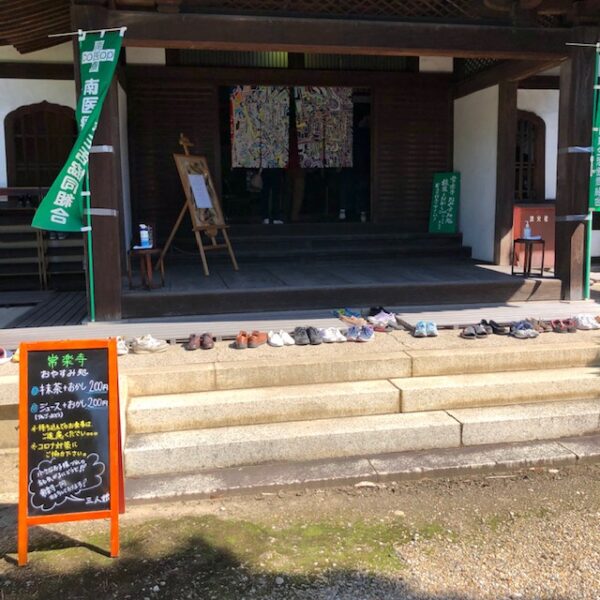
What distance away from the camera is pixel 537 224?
31.8ft

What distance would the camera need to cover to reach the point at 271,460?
14.5 feet

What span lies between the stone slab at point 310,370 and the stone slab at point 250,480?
80 centimetres

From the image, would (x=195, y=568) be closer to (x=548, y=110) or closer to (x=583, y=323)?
(x=583, y=323)

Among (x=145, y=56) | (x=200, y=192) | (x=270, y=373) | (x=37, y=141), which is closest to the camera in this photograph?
(x=270, y=373)

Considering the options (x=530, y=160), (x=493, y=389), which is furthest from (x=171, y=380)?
(x=530, y=160)

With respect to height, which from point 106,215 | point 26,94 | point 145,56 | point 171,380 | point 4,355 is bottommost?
point 171,380

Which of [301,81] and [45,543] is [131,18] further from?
[45,543]

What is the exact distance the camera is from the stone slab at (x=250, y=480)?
4012 millimetres

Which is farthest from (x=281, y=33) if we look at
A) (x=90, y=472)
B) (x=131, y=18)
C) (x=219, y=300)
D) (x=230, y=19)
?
(x=90, y=472)

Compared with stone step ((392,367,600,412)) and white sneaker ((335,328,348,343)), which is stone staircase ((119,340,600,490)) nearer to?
stone step ((392,367,600,412))

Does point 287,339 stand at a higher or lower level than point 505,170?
lower

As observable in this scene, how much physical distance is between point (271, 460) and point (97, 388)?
1.48 m

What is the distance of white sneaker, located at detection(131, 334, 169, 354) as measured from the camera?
5.41 meters

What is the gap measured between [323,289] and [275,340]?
1655 mm
